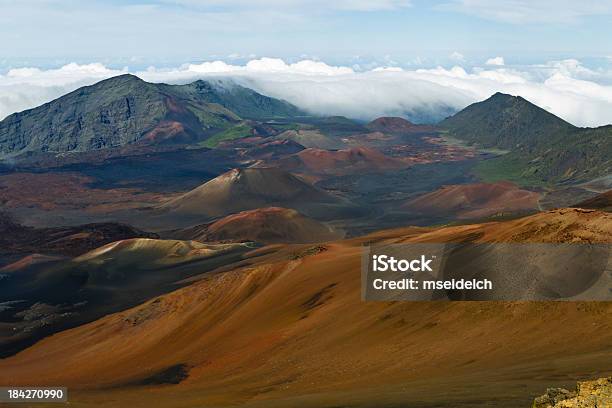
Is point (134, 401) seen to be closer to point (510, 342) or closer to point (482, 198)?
point (510, 342)

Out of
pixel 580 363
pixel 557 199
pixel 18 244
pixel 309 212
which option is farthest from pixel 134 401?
pixel 557 199

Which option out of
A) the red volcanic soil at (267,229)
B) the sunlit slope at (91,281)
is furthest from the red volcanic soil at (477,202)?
the sunlit slope at (91,281)

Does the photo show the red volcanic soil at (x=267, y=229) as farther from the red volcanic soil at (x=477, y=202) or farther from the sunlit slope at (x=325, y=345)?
the sunlit slope at (x=325, y=345)

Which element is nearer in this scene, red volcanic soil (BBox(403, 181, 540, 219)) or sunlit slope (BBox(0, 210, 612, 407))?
sunlit slope (BBox(0, 210, 612, 407))

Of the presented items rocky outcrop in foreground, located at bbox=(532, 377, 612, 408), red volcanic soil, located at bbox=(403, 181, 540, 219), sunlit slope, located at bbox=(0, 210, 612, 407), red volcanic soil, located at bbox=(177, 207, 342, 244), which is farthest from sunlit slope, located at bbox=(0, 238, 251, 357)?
red volcanic soil, located at bbox=(403, 181, 540, 219)

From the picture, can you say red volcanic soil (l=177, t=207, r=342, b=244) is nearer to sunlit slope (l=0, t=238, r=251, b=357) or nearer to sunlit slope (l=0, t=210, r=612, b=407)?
sunlit slope (l=0, t=238, r=251, b=357)

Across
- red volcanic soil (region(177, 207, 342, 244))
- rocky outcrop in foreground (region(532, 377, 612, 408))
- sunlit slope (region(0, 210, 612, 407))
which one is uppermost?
rocky outcrop in foreground (region(532, 377, 612, 408))
